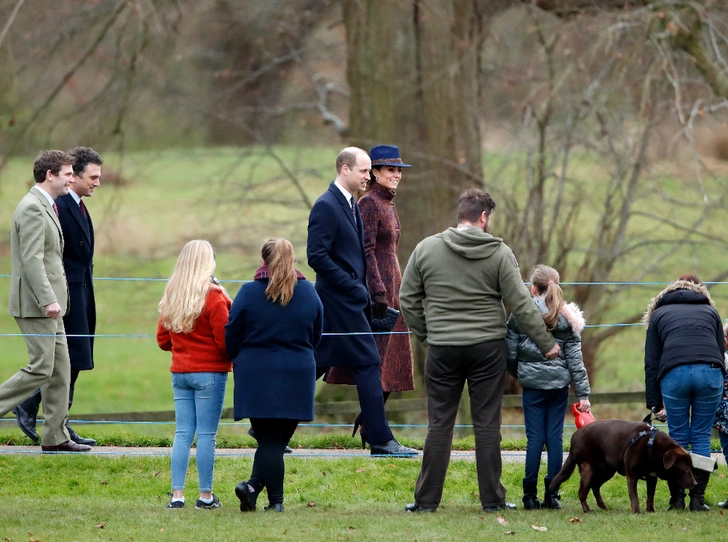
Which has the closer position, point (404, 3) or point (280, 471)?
point (280, 471)

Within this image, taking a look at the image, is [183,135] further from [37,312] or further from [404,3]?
[37,312]

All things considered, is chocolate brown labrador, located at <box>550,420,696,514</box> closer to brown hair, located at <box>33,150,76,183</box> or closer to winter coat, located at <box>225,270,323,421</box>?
winter coat, located at <box>225,270,323,421</box>

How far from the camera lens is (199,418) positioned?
7.34 m

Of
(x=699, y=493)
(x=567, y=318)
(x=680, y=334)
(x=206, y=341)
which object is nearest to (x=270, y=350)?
(x=206, y=341)

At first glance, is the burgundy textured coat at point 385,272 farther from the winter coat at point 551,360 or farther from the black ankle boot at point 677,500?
the black ankle boot at point 677,500

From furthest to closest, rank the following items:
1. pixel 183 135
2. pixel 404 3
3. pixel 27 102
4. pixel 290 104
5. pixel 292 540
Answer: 1. pixel 183 135
2. pixel 290 104
3. pixel 27 102
4. pixel 404 3
5. pixel 292 540

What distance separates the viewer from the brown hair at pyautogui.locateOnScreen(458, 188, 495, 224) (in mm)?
7203

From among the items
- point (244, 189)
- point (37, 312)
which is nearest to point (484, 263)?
point (37, 312)

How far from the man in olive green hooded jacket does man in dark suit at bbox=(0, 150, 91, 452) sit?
255cm

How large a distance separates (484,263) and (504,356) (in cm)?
59

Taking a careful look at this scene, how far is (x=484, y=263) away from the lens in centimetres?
714

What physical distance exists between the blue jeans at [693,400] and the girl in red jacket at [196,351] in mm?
2848

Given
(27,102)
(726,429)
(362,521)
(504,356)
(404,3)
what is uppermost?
(404,3)

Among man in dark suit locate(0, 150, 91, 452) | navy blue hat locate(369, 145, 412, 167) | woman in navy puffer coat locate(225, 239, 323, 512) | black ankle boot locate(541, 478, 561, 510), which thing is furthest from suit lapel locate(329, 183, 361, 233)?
black ankle boot locate(541, 478, 561, 510)
